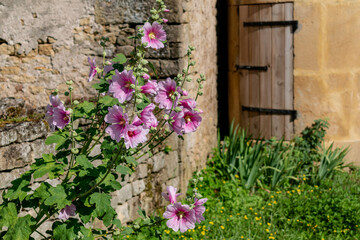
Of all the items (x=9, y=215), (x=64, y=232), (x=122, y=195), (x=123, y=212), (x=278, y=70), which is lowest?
(x=123, y=212)

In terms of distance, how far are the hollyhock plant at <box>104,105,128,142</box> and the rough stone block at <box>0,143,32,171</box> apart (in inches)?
43.5

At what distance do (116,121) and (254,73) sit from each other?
166 inches

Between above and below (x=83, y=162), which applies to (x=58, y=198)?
below

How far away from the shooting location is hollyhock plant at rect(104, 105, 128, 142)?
256cm

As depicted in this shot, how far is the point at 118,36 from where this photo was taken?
5.44m

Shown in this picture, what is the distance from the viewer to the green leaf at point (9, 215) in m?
2.85

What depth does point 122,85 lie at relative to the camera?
269 centimetres

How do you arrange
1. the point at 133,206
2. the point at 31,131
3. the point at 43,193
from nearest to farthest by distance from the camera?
the point at 43,193 < the point at 31,131 < the point at 133,206

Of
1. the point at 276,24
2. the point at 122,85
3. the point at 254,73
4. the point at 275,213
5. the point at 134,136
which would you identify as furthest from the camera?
the point at 254,73

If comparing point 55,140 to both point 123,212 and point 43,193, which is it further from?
point 123,212

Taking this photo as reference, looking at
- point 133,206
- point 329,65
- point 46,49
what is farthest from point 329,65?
point 46,49

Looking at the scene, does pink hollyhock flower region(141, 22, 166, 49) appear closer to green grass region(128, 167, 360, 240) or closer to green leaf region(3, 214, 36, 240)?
green leaf region(3, 214, 36, 240)

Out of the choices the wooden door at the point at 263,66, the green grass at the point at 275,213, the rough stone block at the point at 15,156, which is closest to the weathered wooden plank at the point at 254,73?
the wooden door at the point at 263,66

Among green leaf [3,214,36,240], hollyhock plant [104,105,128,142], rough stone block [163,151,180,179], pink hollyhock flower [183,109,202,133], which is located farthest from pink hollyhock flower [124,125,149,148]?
rough stone block [163,151,180,179]
